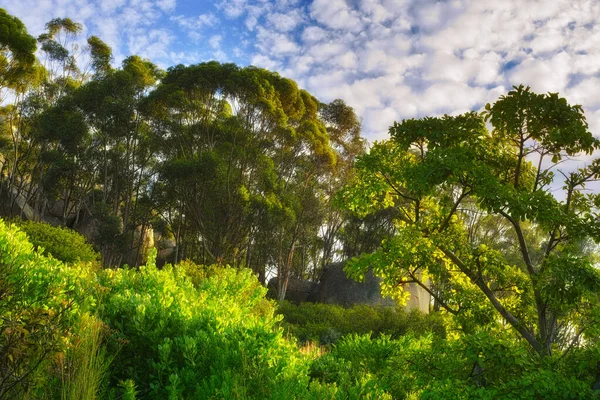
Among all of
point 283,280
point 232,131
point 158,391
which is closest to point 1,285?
point 158,391

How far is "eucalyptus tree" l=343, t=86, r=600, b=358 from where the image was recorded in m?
4.89

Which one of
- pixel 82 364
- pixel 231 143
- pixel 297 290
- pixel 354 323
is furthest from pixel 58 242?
pixel 297 290

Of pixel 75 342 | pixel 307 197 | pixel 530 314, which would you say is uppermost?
pixel 307 197

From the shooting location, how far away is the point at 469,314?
6.30 metres

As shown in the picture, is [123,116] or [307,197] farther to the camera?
[307,197]

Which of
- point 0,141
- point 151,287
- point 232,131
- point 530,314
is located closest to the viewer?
point 530,314

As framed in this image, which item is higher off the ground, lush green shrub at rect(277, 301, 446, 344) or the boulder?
the boulder

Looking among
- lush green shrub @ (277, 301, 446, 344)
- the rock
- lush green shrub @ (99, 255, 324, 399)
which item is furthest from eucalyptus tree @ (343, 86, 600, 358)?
the rock

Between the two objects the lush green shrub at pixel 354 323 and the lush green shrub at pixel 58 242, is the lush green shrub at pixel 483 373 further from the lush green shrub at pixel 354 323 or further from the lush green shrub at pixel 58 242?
the lush green shrub at pixel 58 242

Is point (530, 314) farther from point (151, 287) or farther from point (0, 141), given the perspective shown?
point (0, 141)

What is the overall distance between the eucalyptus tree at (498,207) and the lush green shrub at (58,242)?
9852 millimetres

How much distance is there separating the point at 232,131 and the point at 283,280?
33.0ft

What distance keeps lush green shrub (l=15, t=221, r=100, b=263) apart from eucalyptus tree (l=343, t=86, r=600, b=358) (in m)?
9.85

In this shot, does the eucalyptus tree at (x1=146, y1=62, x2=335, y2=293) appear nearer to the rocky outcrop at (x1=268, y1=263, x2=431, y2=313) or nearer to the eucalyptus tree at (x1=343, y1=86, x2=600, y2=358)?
the rocky outcrop at (x1=268, y1=263, x2=431, y2=313)
